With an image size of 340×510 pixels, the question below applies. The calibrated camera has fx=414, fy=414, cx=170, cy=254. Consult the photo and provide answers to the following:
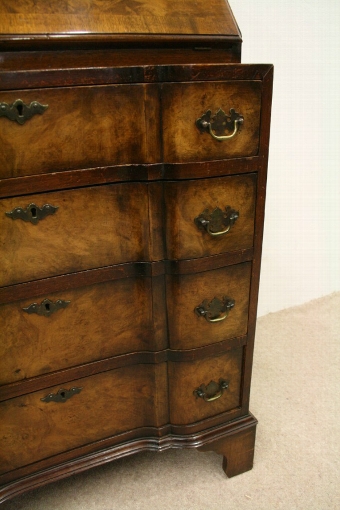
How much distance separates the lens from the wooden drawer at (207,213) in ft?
3.06

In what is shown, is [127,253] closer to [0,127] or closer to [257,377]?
[0,127]

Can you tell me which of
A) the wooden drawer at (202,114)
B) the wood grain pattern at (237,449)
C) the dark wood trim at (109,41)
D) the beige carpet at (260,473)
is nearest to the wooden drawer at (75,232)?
the wooden drawer at (202,114)

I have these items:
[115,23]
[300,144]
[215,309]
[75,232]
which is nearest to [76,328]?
[75,232]

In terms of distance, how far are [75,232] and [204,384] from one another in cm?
56

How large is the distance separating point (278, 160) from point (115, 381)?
1228mm

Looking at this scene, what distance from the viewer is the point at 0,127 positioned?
0.79 m

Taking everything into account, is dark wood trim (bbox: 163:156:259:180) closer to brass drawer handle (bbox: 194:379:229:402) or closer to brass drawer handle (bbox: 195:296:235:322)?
brass drawer handle (bbox: 195:296:235:322)

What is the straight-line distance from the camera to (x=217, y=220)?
3.20ft

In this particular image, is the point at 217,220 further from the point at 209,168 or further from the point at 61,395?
the point at 61,395

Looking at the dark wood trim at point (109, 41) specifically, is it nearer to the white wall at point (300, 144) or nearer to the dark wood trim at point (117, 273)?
the dark wood trim at point (117, 273)

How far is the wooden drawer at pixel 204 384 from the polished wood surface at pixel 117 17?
0.81m

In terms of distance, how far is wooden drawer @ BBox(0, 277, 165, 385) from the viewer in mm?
942

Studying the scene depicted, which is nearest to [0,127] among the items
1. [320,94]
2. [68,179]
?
[68,179]

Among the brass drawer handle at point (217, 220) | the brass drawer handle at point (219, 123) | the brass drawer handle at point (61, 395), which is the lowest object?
the brass drawer handle at point (61, 395)
